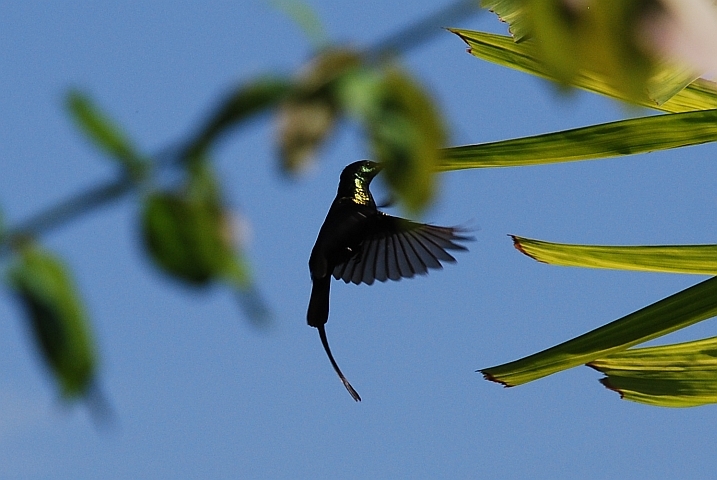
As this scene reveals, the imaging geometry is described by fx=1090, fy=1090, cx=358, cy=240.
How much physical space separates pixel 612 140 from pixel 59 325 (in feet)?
5.60

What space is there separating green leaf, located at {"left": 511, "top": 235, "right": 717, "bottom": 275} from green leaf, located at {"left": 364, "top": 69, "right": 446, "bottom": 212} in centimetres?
181

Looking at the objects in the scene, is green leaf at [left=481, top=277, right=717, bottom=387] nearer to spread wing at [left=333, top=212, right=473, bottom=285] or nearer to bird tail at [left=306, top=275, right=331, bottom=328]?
spread wing at [left=333, top=212, right=473, bottom=285]

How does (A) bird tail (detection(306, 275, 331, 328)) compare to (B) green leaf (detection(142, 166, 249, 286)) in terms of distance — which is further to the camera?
(A) bird tail (detection(306, 275, 331, 328))

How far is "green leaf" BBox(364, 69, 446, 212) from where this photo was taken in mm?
459

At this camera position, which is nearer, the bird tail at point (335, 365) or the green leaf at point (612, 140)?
the green leaf at point (612, 140)

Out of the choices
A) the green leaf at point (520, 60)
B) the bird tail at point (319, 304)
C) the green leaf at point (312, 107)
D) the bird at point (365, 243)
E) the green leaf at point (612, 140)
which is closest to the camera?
the green leaf at point (312, 107)

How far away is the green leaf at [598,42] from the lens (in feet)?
1.51

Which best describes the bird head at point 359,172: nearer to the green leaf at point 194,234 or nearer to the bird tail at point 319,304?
the bird tail at point 319,304

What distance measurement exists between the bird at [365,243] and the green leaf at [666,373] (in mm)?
535

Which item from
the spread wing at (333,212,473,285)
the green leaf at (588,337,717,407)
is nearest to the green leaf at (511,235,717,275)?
the green leaf at (588,337,717,407)

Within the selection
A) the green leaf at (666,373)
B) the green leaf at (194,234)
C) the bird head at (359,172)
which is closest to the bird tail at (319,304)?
the bird head at (359,172)

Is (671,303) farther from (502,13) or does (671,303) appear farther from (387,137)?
(387,137)

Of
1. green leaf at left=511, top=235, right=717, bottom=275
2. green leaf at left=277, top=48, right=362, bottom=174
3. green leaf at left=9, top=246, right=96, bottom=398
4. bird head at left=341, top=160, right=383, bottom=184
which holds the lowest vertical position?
green leaf at left=9, top=246, right=96, bottom=398


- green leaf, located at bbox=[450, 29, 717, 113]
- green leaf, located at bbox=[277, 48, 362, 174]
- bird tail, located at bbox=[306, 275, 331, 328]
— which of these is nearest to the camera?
green leaf, located at bbox=[277, 48, 362, 174]
